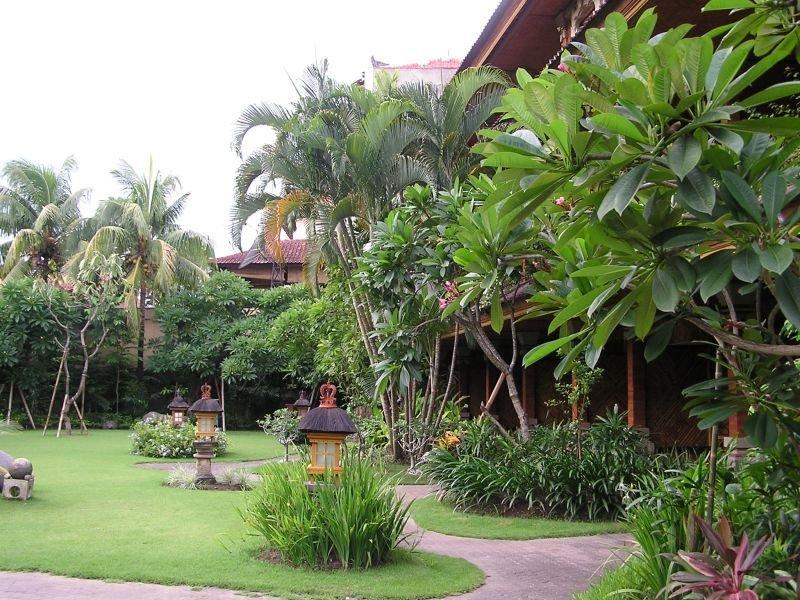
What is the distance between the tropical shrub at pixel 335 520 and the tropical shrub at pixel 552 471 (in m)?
2.71

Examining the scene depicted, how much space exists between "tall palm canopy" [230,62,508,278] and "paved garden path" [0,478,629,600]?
6089 mm

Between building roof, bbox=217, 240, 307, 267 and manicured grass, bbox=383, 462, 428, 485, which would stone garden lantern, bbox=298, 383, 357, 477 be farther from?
building roof, bbox=217, 240, 307, 267

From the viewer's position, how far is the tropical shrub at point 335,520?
627 cm

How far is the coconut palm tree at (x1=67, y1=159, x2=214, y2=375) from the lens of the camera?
24.5 m

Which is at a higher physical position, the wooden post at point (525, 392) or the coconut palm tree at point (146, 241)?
the coconut palm tree at point (146, 241)

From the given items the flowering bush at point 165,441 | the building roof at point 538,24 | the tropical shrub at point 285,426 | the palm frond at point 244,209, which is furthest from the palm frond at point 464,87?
the flowering bush at point 165,441

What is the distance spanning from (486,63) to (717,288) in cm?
1000

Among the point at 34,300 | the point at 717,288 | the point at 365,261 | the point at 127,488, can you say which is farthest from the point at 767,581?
the point at 34,300

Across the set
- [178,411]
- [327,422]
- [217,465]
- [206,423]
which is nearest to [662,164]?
[327,422]

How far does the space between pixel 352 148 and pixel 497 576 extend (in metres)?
7.39

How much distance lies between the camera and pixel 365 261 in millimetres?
9453

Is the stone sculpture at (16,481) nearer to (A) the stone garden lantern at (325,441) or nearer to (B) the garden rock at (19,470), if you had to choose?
(B) the garden rock at (19,470)

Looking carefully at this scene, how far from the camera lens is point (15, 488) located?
9445mm

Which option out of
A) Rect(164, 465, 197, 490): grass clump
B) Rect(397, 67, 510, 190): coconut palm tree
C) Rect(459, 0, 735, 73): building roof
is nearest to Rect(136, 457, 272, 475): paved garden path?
Rect(164, 465, 197, 490): grass clump
